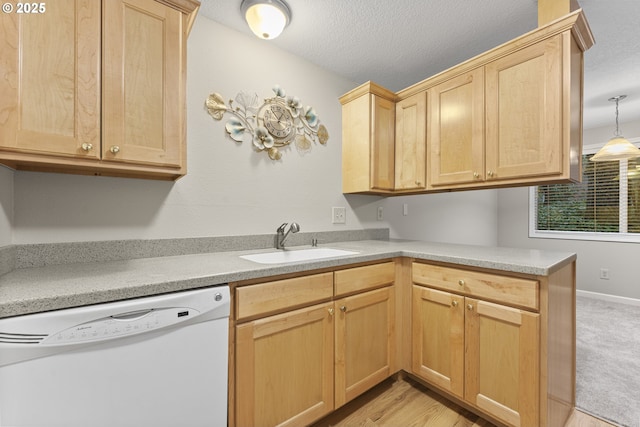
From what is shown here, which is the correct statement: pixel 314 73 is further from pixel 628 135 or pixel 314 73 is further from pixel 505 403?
pixel 628 135

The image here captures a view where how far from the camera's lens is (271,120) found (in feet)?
6.46

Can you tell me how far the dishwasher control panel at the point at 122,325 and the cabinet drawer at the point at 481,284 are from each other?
1.28m

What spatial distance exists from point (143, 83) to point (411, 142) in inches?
71.2

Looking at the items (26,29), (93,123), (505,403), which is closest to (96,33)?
(26,29)

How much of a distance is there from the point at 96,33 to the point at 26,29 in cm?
20

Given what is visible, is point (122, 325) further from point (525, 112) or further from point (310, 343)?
point (525, 112)

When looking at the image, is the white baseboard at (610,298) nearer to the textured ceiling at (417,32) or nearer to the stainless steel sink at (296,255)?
the textured ceiling at (417,32)

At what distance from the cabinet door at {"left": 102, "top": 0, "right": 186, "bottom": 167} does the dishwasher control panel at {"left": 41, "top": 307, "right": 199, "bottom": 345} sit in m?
0.65

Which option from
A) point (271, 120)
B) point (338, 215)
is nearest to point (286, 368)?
point (338, 215)

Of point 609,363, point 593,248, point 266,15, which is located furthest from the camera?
point 593,248

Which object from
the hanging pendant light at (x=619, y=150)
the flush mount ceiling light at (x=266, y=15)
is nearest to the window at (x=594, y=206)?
the hanging pendant light at (x=619, y=150)

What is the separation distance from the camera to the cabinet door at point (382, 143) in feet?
7.22

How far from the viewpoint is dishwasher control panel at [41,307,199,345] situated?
2.63ft

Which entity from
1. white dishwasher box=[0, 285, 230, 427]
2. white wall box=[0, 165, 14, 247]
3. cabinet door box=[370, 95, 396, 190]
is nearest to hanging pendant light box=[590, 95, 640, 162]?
cabinet door box=[370, 95, 396, 190]
